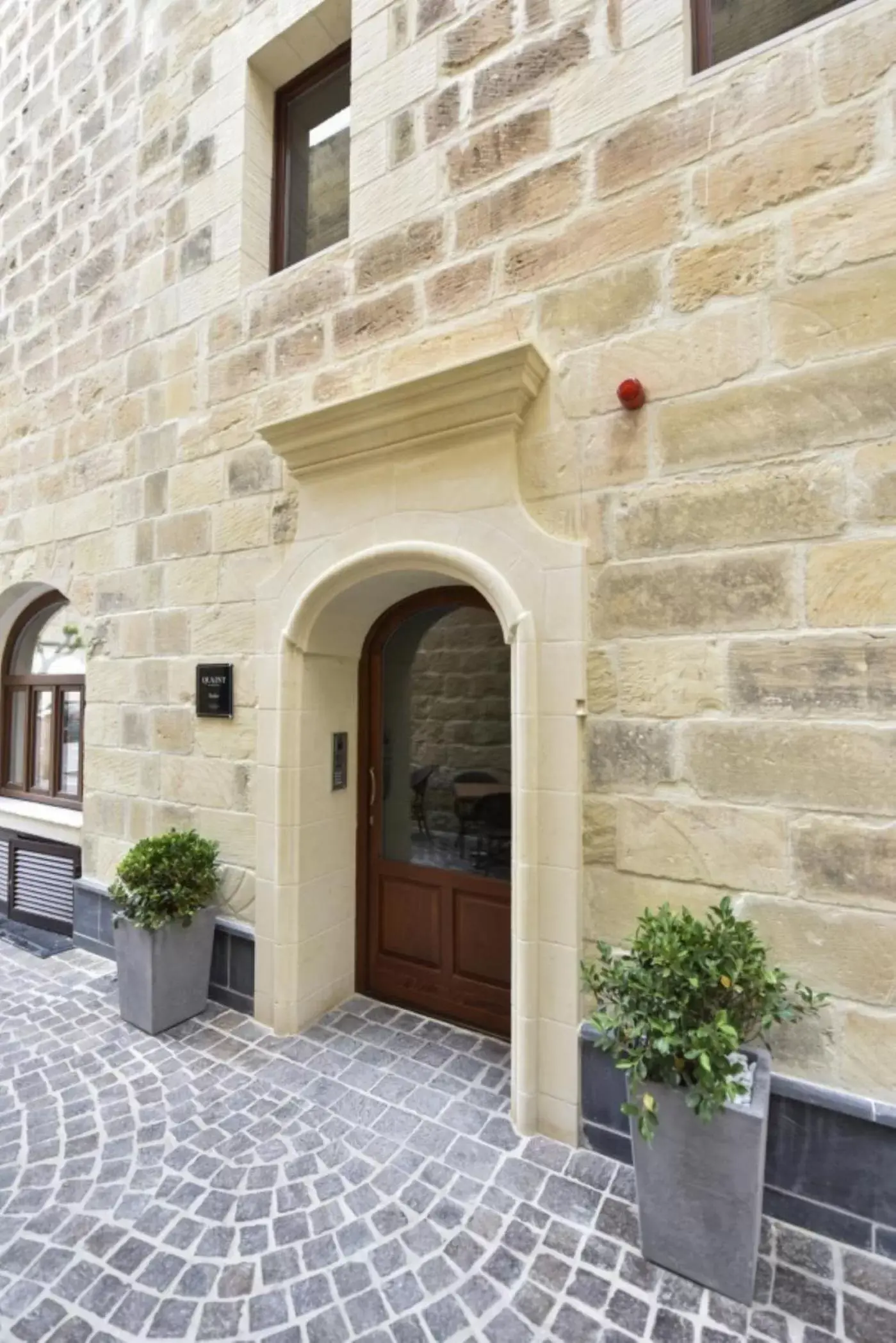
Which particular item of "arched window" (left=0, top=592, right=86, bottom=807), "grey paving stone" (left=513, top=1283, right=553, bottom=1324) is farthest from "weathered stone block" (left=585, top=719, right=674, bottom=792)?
"arched window" (left=0, top=592, right=86, bottom=807)

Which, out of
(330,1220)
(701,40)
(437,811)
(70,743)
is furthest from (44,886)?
(701,40)

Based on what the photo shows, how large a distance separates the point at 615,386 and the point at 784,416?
555 mm

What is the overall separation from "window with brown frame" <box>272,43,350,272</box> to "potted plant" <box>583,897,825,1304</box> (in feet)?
11.4

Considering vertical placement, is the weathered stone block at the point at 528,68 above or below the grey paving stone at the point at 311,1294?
above

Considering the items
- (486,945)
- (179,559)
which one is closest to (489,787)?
(486,945)

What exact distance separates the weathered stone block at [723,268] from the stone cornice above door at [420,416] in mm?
503

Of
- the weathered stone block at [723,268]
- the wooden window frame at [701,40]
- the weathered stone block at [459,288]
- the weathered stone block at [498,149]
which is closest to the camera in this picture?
the weathered stone block at [723,268]

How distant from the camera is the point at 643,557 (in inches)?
81.1

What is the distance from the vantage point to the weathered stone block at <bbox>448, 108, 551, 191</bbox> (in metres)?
2.32

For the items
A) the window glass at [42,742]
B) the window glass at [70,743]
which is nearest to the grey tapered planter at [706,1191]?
the window glass at [70,743]

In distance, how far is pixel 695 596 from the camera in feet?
6.47

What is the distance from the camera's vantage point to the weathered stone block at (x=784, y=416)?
5.72 feet

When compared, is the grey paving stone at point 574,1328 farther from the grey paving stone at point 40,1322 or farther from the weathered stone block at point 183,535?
the weathered stone block at point 183,535

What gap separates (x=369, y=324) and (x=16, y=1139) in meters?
3.35
